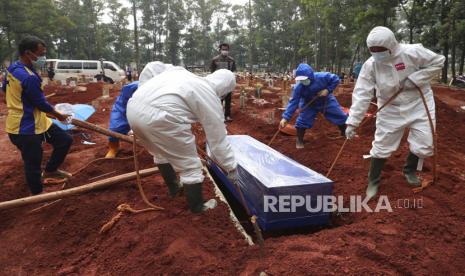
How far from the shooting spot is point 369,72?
3848mm

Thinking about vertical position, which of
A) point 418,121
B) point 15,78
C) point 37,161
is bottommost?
point 37,161

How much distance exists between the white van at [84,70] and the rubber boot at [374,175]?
85.4 feet

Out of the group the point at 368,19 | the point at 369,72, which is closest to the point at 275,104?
the point at 369,72

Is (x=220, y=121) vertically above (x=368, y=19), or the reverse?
(x=368, y=19)

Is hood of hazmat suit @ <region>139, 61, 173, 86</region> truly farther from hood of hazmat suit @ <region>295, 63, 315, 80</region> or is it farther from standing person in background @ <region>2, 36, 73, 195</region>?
hood of hazmat suit @ <region>295, 63, 315, 80</region>

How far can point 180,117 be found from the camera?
2830 millimetres

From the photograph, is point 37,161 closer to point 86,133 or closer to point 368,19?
point 86,133

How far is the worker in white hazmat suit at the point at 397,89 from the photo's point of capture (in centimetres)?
362

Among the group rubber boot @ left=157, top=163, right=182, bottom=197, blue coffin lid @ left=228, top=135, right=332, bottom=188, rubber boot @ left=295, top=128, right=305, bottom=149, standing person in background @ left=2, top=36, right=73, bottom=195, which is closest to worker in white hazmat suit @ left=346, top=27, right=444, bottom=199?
blue coffin lid @ left=228, top=135, right=332, bottom=188

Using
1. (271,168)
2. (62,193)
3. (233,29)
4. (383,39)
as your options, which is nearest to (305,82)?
(383,39)

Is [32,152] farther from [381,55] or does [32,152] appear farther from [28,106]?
[381,55]

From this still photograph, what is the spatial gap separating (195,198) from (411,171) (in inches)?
101

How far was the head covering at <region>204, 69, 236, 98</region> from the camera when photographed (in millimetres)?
3100

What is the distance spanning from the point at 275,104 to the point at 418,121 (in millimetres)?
9123
